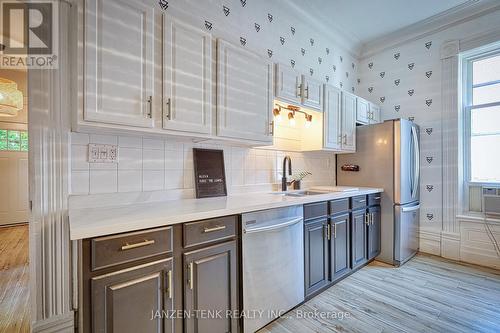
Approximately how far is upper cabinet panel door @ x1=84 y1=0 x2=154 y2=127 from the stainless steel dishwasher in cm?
95

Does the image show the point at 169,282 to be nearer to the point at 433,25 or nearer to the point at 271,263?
the point at 271,263

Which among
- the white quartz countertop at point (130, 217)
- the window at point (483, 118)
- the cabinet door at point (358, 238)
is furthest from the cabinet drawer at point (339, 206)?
the window at point (483, 118)

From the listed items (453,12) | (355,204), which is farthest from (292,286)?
(453,12)

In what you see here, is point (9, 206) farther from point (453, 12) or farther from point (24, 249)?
point (453, 12)

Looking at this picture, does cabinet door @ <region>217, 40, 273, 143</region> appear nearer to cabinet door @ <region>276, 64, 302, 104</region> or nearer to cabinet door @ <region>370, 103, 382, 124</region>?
cabinet door @ <region>276, 64, 302, 104</region>

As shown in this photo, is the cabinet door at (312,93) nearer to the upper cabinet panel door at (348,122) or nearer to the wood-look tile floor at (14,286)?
the upper cabinet panel door at (348,122)

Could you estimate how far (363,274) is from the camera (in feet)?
8.36

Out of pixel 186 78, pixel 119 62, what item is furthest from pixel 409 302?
pixel 119 62

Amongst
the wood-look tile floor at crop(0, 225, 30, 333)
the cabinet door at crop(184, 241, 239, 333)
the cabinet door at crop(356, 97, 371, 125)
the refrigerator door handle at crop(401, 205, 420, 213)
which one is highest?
the cabinet door at crop(356, 97, 371, 125)

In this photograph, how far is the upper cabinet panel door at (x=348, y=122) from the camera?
290 cm

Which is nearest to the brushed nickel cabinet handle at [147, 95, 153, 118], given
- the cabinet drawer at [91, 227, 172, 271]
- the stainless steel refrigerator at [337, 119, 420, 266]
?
the cabinet drawer at [91, 227, 172, 271]

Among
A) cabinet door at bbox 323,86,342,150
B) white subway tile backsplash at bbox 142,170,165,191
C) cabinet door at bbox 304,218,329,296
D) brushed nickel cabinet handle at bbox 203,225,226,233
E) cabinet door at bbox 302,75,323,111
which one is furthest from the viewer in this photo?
cabinet door at bbox 323,86,342,150

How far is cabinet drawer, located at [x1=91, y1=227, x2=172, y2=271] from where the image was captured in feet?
3.35

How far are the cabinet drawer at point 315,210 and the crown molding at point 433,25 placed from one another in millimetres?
2841
